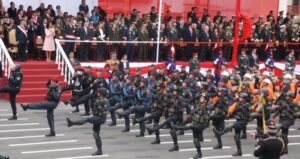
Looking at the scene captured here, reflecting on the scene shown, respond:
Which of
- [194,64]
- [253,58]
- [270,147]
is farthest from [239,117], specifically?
[253,58]

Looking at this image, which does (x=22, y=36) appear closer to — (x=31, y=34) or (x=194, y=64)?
(x=31, y=34)

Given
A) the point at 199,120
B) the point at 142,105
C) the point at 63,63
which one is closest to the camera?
the point at 199,120

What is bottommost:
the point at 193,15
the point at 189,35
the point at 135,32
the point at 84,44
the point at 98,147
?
the point at 98,147

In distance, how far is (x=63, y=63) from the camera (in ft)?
100

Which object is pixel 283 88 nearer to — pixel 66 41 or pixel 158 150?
pixel 158 150

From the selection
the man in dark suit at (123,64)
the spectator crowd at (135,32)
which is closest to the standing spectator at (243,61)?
the spectator crowd at (135,32)

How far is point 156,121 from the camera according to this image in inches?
915

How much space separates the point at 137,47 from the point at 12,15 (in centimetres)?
545

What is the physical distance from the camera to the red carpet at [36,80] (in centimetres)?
2889

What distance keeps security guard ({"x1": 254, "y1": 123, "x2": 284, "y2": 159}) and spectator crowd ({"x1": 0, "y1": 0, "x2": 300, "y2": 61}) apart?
15.7 meters

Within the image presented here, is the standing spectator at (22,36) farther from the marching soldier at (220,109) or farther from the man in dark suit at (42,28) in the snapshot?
the marching soldier at (220,109)

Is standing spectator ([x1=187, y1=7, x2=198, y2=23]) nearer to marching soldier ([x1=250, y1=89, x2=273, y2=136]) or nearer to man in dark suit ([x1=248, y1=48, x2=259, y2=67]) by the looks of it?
man in dark suit ([x1=248, y1=48, x2=259, y2=67])

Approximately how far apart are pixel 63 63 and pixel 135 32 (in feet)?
12.3

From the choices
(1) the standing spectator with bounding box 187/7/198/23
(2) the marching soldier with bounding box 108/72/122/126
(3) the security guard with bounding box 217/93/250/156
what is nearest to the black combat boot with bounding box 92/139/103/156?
(3) the security guard with bounding box 217/93/250/156
